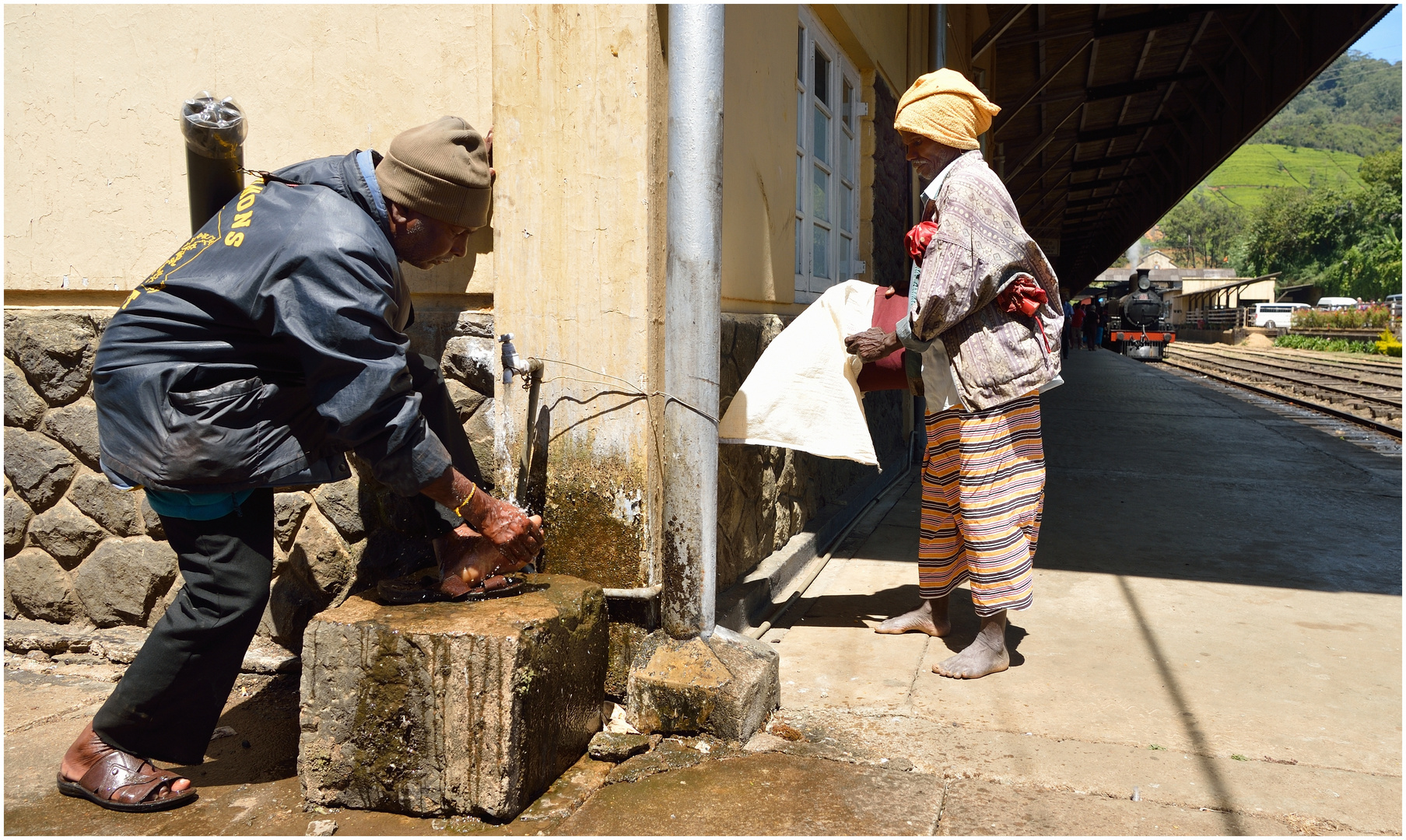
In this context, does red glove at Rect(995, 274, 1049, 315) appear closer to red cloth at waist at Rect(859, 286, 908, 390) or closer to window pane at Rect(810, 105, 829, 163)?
red cloth at waist at Rect(859, 286, 908, 390)

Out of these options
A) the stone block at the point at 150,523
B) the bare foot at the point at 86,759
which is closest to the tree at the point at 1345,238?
the stone block at the point at 150,523

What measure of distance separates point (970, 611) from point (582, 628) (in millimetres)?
1975

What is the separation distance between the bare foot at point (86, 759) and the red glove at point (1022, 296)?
263 centimetres

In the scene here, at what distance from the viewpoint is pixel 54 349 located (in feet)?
11.3

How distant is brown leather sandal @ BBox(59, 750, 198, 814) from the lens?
2340 mm

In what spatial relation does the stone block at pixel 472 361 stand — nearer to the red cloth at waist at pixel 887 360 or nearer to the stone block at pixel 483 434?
the stone block at pixel 483 434

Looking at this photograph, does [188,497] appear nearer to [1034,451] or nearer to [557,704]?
[557,704]

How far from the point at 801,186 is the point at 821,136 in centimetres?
68

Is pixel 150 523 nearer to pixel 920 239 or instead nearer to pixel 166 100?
pixel 166 100

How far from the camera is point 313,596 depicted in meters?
3.25

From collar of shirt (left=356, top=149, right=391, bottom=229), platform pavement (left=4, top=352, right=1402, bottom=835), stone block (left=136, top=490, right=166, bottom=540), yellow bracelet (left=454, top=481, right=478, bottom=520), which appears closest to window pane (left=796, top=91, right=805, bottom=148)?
platform pavement (left=4, top=352, right=1402, bottom=835)

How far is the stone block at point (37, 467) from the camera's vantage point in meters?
3.50

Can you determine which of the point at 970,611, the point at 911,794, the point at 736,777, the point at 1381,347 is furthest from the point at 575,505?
the point at 1381,347

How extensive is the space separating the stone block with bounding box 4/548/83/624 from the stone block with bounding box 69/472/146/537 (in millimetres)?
262
